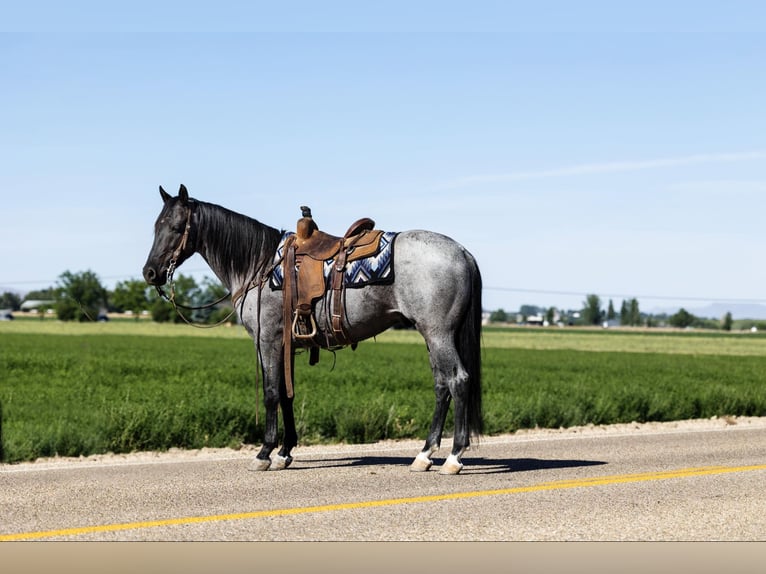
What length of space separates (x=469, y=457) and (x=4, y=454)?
5.19 m

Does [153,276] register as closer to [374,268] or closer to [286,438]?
[286,438]

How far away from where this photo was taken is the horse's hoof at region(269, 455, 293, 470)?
33.6ft

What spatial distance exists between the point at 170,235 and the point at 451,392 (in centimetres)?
321

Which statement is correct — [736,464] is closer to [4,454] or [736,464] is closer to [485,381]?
[4,454]

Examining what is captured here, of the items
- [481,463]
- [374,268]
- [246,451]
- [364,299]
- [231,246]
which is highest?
[231,246]

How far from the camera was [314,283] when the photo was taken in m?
10.0

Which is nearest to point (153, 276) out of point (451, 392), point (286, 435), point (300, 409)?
point (286, 435)

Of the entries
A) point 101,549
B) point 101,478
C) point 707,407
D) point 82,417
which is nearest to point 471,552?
point 101,549

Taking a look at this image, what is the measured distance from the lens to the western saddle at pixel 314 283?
998 centimetres

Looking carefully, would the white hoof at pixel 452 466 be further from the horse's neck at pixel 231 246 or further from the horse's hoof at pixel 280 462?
the horse's neck at pixel 231 246

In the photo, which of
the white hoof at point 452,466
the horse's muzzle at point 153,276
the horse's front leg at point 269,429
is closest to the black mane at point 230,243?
the horse's muzzle at point 153,276

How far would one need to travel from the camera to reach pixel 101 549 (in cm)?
632

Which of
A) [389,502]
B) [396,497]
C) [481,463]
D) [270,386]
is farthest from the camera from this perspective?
[481,463]

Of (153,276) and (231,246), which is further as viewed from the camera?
(231,246)
